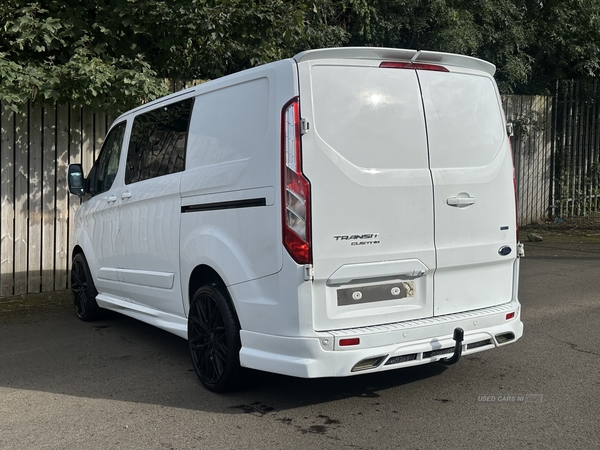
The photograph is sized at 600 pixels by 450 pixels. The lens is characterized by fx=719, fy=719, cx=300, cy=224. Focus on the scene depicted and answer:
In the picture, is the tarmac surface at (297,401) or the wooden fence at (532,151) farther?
the wooden fence at (532,151)

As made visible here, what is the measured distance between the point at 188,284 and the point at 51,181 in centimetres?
454

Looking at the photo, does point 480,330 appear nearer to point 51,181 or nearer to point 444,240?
point 444,240

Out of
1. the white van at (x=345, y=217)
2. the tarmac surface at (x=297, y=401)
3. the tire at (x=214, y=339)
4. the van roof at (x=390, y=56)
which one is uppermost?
the van roof at (x=390, y=56)

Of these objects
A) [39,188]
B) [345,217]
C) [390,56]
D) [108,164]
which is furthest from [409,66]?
[39,188]

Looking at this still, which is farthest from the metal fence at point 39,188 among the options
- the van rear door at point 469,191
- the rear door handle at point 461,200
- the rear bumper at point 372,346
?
the rear door handle at point 461,200

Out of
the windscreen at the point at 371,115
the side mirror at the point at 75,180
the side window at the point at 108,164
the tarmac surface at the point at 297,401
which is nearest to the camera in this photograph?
the tarmac surface at the point at 297,401

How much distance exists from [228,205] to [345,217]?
2.80 feet

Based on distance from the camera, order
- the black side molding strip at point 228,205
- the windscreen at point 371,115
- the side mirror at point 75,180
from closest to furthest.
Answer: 1. the windscreen at point 371,115
2. the black side molding strip at point 228,205
3. the side mirror at point 75,180

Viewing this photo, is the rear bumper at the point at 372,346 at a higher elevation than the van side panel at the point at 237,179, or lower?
lower

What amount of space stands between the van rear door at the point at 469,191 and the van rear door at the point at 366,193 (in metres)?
0.11

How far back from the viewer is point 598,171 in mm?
15062

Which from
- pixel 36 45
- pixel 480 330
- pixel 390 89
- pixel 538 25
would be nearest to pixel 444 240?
pixel 480 330

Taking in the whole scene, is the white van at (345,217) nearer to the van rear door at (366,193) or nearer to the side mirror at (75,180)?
the van rear door at (366,193)

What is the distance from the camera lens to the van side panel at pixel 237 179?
14.3ft
